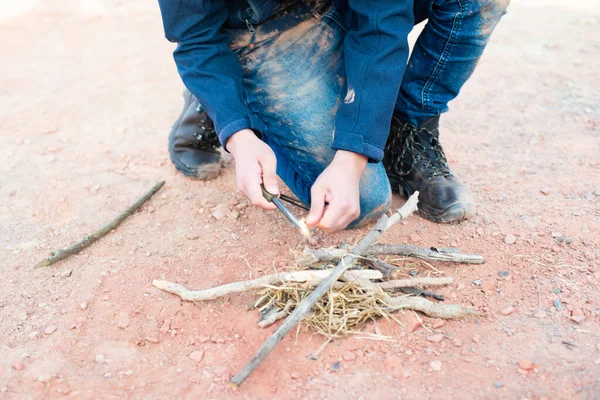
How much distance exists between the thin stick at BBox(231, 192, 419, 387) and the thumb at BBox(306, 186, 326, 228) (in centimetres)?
14

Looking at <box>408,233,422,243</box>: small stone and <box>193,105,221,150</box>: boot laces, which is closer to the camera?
<box>408,233,422,243</box>: small stone

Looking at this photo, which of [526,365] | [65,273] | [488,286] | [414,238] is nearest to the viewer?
[526,365]

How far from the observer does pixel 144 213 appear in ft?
7.45

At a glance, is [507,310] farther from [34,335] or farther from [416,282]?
[34,335]

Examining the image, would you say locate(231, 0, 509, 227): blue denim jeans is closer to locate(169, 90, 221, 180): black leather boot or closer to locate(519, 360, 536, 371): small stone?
locate(169, 90, 221, 180): black leather boot

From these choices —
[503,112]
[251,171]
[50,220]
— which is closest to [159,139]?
[50,220]

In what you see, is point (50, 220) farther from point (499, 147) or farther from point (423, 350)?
point (499, 147)

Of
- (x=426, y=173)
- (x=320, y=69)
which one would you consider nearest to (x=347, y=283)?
(x=426, y=173)

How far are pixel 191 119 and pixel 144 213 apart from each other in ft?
1.71

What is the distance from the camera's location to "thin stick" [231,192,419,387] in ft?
4.55

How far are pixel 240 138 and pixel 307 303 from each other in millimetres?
601

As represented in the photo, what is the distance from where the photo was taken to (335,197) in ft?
5.22

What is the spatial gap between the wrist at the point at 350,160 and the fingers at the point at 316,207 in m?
0.13

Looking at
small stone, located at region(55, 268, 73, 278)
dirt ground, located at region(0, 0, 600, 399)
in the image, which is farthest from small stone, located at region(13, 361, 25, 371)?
small stone, located at region(55, 268, 73, 278)
